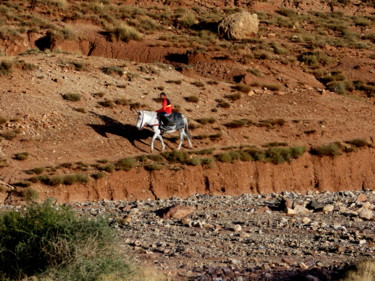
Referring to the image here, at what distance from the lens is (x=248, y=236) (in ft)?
48.0

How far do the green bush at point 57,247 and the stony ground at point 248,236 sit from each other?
0.78 meters

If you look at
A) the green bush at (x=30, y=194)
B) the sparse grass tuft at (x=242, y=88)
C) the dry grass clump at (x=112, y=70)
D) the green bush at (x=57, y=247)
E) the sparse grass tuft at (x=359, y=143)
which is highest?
the green bush at (x=57, y=247)

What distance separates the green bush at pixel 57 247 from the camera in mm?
10742

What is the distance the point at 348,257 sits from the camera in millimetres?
12773

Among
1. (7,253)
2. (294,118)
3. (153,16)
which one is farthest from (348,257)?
(153,16)

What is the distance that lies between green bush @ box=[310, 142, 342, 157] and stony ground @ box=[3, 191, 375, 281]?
634 centimetres

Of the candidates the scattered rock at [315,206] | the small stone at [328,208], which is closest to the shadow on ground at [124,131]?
the scattered rock at [315,206]

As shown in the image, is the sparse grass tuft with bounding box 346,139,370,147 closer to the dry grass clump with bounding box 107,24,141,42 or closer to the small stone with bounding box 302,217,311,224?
the small stone with bounding box 302,217,311,224

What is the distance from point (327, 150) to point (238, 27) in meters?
18.8

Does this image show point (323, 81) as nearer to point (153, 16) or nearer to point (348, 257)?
point (153, 16)

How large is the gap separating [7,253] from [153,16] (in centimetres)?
3789

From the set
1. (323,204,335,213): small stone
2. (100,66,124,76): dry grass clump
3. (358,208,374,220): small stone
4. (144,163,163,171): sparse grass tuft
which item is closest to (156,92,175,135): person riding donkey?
(144,163,163,171): sparse grass tuft

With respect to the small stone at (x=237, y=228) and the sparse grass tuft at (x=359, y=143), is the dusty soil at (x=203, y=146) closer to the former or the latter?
the small stone at (x=237, y=228)

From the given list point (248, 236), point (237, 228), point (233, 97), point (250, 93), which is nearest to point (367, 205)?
point (237, 228)
